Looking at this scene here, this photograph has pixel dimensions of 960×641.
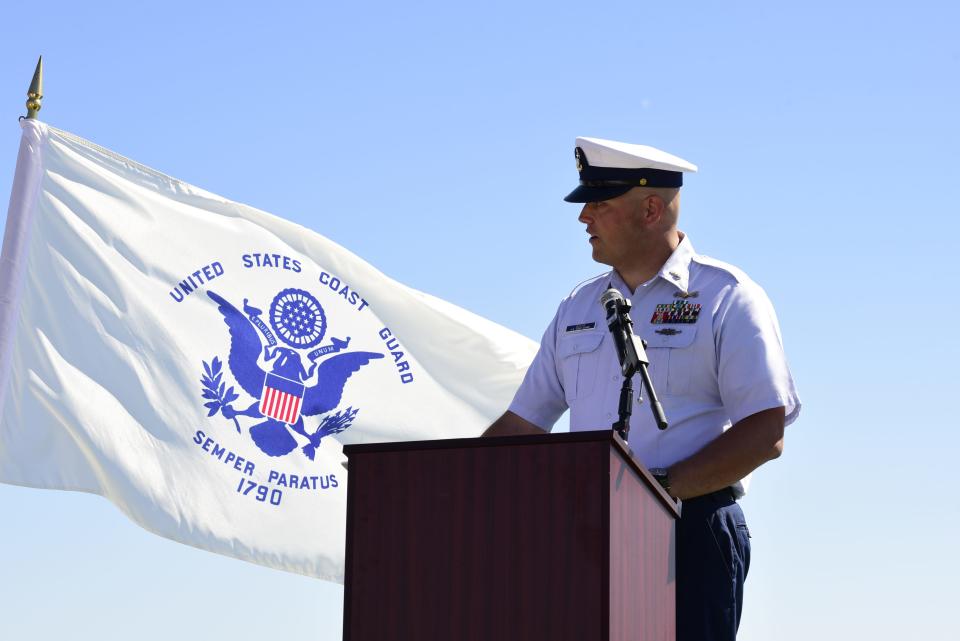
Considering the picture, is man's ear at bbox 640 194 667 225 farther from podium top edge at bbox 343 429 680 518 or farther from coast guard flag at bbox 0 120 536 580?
coast guard flag at bbox 0 120 536 580

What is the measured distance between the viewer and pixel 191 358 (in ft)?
21.9

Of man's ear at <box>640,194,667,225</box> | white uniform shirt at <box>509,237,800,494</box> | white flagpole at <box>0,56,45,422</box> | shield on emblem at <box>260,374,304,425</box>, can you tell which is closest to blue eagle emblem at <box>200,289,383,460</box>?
shield on emblem at <box>260,374,304,425</box>

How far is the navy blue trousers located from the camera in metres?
4.23

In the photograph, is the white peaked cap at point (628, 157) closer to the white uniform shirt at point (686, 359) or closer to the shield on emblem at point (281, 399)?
the white uniform shirt at point (686, 359)

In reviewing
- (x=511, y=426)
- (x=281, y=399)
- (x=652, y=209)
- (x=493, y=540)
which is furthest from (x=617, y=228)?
(x=281, y=399)

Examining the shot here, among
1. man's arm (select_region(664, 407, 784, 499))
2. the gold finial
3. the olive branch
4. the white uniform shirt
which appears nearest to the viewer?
man's arm (select_region(664, 407, 784, 499))

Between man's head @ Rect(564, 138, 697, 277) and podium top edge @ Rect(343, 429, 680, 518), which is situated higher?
man's head @ Rect(564, 138, 697, 277)

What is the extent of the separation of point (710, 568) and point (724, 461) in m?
0.36

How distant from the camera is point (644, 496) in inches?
134

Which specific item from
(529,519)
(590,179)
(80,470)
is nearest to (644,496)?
(529,519)

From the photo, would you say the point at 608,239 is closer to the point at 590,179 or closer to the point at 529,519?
the point at 590,179

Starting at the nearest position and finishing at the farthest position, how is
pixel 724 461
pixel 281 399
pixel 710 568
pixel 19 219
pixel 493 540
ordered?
pixel 493 540 → pixel 724 461 → pixel 710 568 → pixel 19 219 → pixel 281 399

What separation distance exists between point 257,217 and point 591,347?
2.90 metres

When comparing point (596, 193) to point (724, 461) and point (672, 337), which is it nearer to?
point (672, 337)
